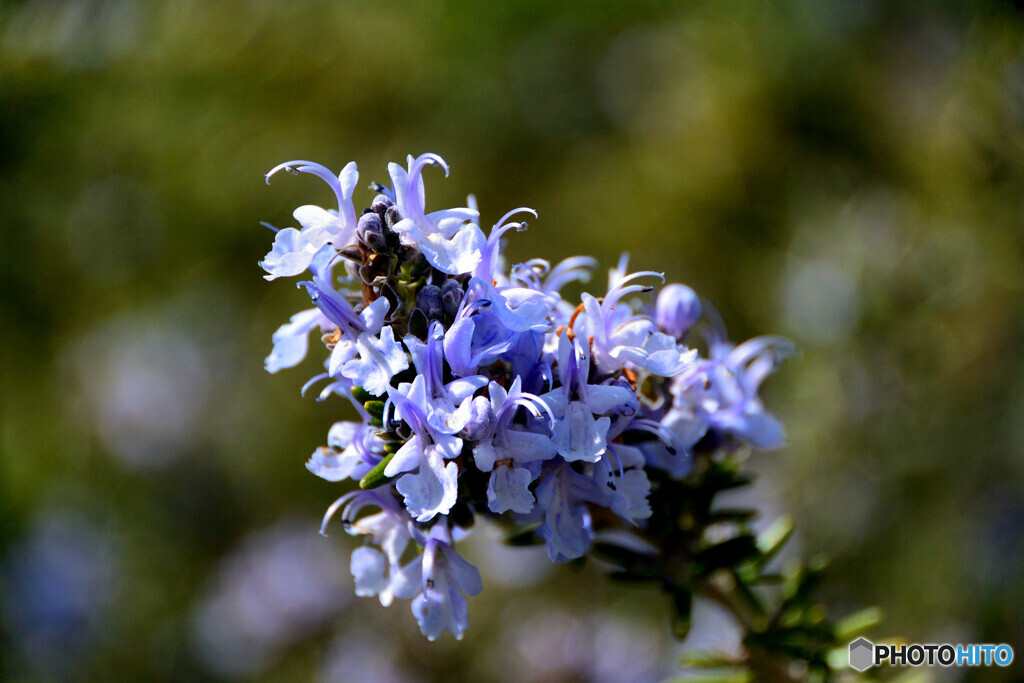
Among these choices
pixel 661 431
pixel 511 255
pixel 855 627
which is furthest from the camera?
pixel 511 255

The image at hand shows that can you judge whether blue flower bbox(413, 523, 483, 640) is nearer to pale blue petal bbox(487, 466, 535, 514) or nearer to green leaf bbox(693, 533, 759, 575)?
pale blue petal bbox(487, 466, 535, 514)

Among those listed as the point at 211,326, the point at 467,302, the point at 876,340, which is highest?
the point at 211,326

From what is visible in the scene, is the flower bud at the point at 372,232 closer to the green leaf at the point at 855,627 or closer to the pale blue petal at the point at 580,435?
the pale blue petal at the point at 580,435

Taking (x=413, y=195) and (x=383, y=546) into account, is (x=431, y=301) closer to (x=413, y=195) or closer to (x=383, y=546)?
(x=413, y=195)

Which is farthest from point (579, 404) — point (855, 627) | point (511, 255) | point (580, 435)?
point (511, 255)

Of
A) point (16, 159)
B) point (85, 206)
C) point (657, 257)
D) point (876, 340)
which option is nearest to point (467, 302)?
point (876, 340)

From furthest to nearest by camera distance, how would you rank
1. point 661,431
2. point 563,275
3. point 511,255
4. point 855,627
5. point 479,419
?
point 511,255 → point 855,627 → point 563,275 → point 661,431 → point 479,419

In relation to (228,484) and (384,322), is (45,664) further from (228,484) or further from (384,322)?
(384,322)
